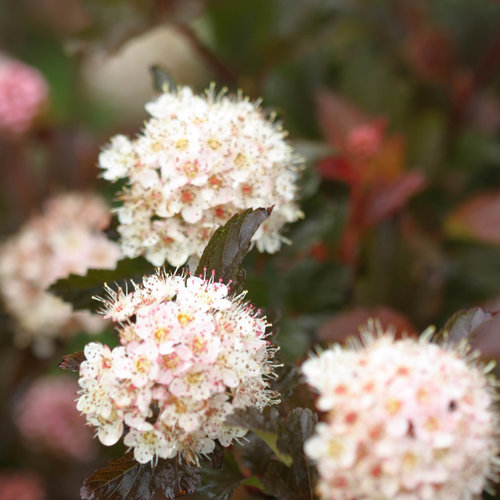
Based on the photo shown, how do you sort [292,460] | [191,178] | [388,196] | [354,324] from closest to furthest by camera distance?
[292,460] → [191,178] → [354,324] → [388,196]

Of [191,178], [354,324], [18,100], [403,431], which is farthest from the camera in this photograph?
[18,100]

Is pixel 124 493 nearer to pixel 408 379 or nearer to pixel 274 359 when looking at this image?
pixel 274 359

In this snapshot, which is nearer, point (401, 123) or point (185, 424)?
point (185, 424)

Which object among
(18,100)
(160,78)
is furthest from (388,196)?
(18,100)

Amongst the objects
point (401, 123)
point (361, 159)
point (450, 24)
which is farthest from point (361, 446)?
point (450, 24)

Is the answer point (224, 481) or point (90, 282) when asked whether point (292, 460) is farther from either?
point (90, 282)

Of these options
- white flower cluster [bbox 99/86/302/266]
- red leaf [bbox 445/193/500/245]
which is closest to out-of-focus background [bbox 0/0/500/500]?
red leaf [bbox 445/193/500/245]
